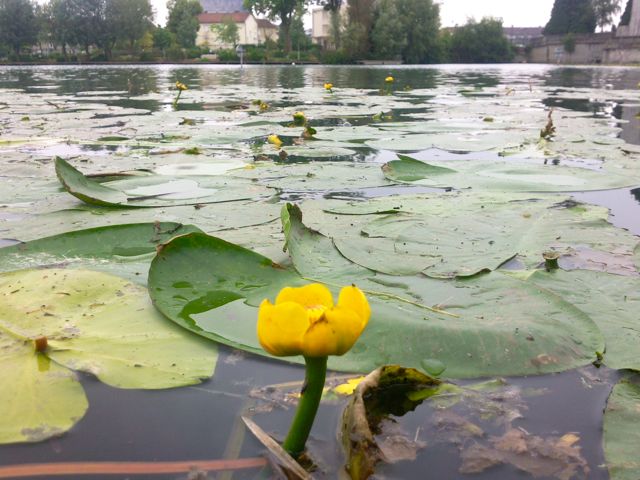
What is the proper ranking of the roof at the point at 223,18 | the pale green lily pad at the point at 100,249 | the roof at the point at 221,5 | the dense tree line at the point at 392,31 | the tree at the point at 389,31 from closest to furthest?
the pale green lily pad at the point at 100,249 < the tree at the point at 389,31 < the dense tree line at the point at 392,31 < the roof at the point at 223,18 < the roof at the point at 221,5

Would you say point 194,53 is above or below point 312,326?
above

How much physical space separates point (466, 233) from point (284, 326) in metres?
0.89

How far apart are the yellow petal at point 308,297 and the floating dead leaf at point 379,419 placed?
12cm

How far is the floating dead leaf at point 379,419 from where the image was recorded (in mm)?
530

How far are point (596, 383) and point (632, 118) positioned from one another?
408 centimetres

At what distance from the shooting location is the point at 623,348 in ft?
2.53

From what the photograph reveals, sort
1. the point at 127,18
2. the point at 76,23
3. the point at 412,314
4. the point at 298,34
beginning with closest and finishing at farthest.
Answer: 1. the point at 412,314
2. the point at 76,23
3. the point at 127,18
4. the point at 298,34

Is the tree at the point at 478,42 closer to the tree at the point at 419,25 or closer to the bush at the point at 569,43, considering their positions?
the bush at the point at 569,43

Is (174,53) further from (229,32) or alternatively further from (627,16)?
(627,16)

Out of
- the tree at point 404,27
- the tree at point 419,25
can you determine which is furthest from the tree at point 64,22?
the tree at point 419,25

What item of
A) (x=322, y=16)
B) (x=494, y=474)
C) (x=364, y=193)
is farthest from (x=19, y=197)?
(x=322, y=16)

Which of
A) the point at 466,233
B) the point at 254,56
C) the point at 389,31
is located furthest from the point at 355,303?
the point at 254,56

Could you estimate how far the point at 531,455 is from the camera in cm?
59

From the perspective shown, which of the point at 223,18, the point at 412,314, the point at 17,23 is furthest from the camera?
the point at 223,18
